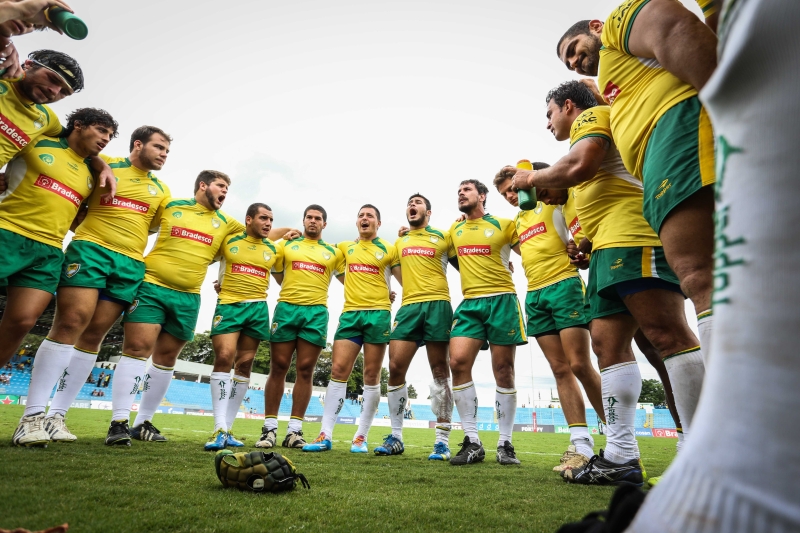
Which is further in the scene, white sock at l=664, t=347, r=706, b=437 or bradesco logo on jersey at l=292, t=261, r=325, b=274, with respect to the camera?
bradesco logo on jersey at l=292, t=261, r=325, b=274

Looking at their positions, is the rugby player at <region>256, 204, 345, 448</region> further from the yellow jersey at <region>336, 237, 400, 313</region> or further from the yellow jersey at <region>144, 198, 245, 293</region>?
the yellow jersey at <region>144, 198, 245, 293</region>

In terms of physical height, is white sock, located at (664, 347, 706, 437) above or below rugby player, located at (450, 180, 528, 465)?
below

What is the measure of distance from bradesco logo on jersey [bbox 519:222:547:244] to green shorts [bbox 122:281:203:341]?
13.0 ft

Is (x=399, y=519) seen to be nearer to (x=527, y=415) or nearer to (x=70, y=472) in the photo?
(x=70, y=472)

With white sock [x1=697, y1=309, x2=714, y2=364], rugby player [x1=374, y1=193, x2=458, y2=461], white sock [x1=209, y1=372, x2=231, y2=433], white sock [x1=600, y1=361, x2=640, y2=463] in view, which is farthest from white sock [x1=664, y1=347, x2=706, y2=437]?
white sock [x1=209, y1=372, x2=231, y2=433]

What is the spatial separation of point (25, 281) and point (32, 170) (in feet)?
3.20

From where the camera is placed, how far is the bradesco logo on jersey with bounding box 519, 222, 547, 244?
5297 mm

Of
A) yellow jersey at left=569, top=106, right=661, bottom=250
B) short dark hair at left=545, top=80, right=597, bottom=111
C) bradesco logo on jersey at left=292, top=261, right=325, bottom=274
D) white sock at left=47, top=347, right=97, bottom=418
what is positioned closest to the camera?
yellow jersey at left=569, top=106, right=661, bottom=250

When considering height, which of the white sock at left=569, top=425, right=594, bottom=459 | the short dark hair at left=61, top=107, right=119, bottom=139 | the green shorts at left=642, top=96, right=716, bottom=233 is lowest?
the white sock at left=569, top=425, right=594, bottom=459

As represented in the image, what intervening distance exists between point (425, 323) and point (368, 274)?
4.18 ft

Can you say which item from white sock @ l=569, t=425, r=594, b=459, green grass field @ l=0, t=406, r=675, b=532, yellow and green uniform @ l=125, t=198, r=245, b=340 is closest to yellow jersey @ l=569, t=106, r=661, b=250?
green grass field @ l=0, t=406, r=675, b=532

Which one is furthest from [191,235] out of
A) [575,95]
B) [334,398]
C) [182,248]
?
[575,95]

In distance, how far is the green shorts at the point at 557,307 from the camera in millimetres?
4617

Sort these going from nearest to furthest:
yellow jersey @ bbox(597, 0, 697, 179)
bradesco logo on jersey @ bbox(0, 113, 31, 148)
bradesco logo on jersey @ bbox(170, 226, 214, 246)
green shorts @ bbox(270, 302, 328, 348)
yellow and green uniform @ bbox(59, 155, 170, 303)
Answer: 1. yellow jersey @ bbox(597, 0, 697, 179)
2. bradesco logo on jersey @ bbox(0, 113, 31, 148)
3. yellow and green uniform @ bbox(59, 155, 170, 303)
4. bradesco logo on jersey @ bbox(170, 226, 214, 246)
5. green shorts @ bbox(270, 302, 328, 348)
